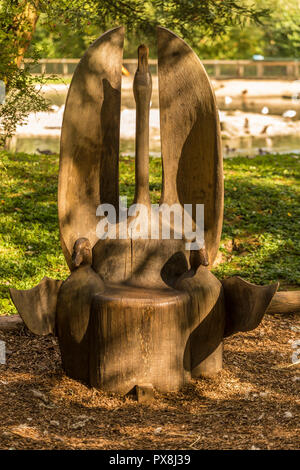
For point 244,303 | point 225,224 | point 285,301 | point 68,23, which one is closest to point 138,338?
point 244,303

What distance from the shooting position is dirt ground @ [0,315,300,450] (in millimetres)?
3650

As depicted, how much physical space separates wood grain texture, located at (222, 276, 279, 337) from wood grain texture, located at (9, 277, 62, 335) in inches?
47.1

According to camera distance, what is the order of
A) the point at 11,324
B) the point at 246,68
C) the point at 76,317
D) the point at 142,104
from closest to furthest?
1. the point at 76,317
2. the point at 142,104
3. the point at 11,324
4. the point at 246,68

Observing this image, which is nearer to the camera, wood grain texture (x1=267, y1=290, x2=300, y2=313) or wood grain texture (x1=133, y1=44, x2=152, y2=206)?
wood grain texture (x1=133, y1=44, x2=152, y2=206)

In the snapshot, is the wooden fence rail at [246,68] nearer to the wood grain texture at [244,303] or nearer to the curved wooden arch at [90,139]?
the curved wooden arch at [90,139]

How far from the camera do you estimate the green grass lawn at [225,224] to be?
691 cm

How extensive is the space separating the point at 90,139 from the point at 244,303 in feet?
5.25

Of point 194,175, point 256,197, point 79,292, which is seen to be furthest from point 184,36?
point 79,292

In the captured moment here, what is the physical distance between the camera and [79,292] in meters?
4.28

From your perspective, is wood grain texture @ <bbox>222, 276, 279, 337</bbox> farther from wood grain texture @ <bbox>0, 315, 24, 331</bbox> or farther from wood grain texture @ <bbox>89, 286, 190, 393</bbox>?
wood grain texture @ <bbox>0, 315, 24, 331</bbox>

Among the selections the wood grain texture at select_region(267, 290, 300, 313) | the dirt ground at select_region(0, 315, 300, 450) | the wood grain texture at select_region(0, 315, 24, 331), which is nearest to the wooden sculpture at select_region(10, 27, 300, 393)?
the dirt ground at select_region(0, 315, 300, 450)

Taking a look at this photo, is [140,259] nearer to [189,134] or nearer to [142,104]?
[189,134]

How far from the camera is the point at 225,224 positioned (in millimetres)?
8156

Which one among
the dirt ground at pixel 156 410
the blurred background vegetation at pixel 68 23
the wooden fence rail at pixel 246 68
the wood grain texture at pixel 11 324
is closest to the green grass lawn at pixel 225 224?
the wood grain texture at pixel 11 324
